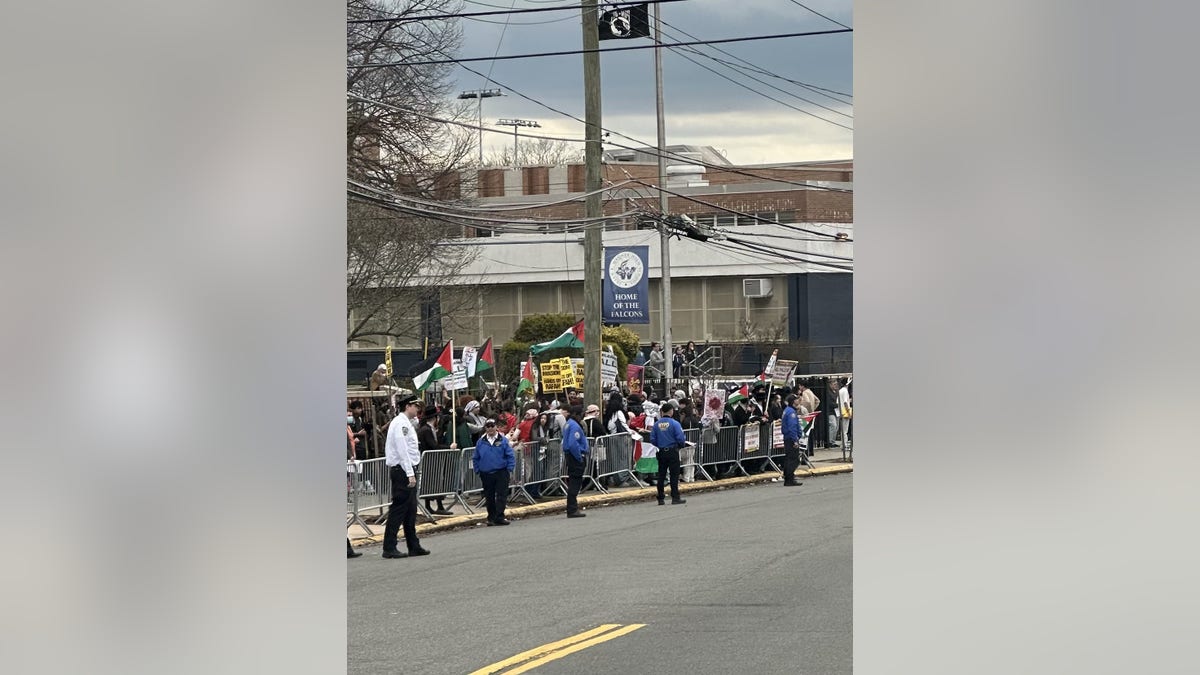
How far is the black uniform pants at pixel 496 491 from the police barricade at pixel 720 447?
24.1 ft

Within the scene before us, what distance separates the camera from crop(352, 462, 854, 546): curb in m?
17.5

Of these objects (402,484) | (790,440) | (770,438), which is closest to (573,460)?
(402,484)

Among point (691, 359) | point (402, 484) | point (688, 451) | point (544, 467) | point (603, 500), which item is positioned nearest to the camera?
point (402, 484)

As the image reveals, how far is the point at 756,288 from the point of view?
161 ft

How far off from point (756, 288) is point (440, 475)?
3166 centimetres

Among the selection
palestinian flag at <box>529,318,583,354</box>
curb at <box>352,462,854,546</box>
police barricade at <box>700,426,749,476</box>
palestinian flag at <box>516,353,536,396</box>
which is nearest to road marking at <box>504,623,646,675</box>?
curb at <box>352,462,854,546</box>

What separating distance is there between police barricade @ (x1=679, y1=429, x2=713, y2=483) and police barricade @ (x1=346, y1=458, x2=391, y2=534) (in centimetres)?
804

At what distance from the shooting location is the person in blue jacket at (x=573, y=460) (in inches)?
749

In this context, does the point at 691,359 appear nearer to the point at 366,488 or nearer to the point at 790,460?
the point at 790,460
